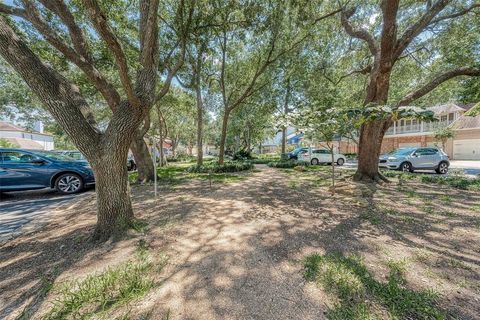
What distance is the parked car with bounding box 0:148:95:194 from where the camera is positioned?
19.9ft

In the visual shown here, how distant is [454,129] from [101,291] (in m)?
26.2

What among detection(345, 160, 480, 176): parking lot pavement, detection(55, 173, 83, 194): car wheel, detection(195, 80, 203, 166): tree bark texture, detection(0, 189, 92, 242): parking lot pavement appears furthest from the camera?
detection(195, 80, 203, 166): tree bark texture

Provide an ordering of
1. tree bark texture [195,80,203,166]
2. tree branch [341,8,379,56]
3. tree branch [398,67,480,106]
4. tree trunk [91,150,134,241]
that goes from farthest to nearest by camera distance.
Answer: tree bark texture [195,80,203,166] → tree branch [341,8,379,56] → tree branch [398,67,480,106] → tree trunk [91,150,134,241]

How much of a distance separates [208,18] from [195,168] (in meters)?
7.34

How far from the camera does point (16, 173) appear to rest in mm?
6086

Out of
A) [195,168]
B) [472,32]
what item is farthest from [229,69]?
[472,32]

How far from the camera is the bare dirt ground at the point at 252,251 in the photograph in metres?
1.82

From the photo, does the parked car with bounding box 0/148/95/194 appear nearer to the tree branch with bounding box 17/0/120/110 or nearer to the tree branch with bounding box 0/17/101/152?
the tree branch with bounding box 17/0/120/110

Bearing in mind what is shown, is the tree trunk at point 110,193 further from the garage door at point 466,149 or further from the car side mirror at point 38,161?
the garage door at point 466,149

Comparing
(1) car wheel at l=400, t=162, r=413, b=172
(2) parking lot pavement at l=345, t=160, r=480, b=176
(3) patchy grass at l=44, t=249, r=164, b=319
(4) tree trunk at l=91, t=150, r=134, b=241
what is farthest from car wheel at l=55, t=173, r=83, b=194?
(2) parking lot pavement at l=345, t=160, r=480, b=176

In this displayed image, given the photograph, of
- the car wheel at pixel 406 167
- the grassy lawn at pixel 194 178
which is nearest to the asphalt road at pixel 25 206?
the grassy lawn at pixel 194 178

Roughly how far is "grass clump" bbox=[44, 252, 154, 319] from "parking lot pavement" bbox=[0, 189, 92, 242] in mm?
2904

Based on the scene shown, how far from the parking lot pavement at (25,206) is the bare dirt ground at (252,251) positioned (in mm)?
525

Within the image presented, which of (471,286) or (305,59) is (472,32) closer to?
(305,59)
